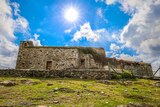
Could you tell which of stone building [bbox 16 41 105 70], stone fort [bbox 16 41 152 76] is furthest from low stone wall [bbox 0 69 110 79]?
stone building [bbox 16 41 105 70]

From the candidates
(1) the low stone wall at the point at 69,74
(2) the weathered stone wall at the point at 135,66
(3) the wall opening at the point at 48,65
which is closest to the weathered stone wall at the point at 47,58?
(3) the wall opening at the point at 48,65

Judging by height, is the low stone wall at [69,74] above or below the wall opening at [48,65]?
below

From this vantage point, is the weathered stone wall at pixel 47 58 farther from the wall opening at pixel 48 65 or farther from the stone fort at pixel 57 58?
the wall opening at pixel 48 65

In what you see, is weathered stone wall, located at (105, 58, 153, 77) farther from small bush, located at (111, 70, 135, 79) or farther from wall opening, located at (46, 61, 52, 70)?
small bush, located at (111, 70, 135, 79)

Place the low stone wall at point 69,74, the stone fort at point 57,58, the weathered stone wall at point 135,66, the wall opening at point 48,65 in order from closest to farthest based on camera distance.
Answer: the low stone wall at point 69,74 → the stone fort at point 57,58 → the wall opening at point 48,65 → the weathered stone wall at point 135,66

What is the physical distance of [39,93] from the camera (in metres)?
12.6

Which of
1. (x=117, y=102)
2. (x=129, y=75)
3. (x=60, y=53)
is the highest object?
(x=60, y=53)

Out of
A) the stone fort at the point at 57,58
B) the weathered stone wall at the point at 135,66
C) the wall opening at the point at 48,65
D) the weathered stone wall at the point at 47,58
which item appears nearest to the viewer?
the weathered stone wall at the point at 47,58

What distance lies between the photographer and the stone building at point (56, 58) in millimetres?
32406

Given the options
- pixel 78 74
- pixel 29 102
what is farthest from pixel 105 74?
pixel 29 102

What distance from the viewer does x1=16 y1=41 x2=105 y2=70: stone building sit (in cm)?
3241

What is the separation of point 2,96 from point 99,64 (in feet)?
78.7

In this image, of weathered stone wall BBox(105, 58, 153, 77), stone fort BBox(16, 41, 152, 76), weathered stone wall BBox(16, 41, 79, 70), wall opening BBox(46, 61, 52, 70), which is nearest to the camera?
weathered stone wall BBox(16, 41, 79, 70)

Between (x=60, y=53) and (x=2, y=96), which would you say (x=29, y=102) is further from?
(x=60, y=53)
